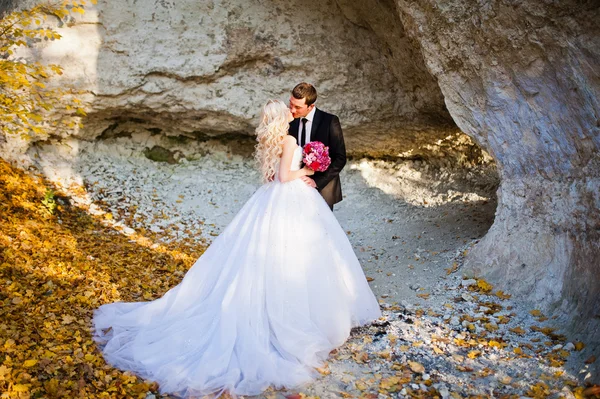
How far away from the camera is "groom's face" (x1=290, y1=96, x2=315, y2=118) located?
4793 millimetres

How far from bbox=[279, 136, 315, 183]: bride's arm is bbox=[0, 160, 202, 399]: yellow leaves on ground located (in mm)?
2110

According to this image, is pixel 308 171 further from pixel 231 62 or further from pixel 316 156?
pixel 231 62

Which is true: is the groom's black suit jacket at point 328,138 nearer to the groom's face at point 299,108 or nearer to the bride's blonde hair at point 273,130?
the groom's face at point 299,108

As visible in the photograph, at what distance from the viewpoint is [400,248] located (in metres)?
7.30

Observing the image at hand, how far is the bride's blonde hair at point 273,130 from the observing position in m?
4.45

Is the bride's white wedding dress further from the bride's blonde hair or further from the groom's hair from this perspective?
the groom's hair

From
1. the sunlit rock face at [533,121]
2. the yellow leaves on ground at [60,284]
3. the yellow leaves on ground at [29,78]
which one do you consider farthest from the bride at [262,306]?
the yellow leaves on ground at [29,78]

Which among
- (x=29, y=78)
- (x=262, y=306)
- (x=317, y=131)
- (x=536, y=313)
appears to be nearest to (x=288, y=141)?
(x=317, y=131)

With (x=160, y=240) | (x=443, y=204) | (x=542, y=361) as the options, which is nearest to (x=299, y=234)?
(x=542, y=361)

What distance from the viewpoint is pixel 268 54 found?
842 centimetres

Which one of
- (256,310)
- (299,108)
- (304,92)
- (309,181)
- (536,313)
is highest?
(304,92)

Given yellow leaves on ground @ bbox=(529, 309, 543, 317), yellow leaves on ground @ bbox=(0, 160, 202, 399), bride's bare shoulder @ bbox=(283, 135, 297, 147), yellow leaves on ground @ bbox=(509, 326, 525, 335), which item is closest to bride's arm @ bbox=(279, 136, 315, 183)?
bride's bare shoulder @ bbox=(283, 135, 297, 147)

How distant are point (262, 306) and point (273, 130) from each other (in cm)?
155

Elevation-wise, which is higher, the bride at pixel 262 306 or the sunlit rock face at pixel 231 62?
the sunlit rock face at pixel 231 62
